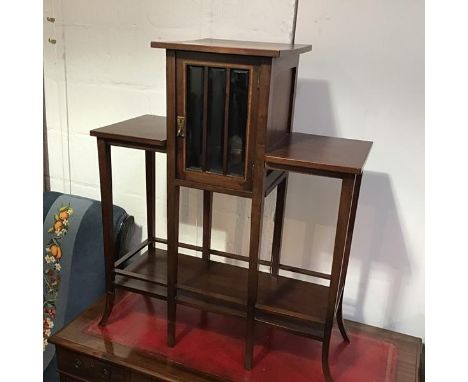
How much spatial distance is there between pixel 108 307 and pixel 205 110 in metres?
0.66

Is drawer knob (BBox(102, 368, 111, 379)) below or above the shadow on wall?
below

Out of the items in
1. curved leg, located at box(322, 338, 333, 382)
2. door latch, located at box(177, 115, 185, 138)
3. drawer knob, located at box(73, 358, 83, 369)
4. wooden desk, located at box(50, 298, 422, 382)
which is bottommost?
drawer knob, located at box(73, 358, 83, 369)

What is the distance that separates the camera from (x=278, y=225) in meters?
1.33

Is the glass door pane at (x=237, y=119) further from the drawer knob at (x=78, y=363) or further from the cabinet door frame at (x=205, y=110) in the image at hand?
the drawer knob at (x=78, y=363)

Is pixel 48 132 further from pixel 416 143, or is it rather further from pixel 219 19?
pixel 416 143

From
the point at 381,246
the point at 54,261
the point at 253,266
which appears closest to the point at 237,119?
Answer: the point at 253,266

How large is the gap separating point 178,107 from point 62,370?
2.77 ft

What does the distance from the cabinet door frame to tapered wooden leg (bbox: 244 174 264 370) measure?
0.04 metres

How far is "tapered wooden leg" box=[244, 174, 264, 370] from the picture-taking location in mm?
1042

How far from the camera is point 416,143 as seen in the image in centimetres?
125

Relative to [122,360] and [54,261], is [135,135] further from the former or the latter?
[54,261]

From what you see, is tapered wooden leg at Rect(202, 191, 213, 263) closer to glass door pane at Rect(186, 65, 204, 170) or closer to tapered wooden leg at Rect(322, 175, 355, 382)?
glass door pane at Rect(186, 65, 204, 170)

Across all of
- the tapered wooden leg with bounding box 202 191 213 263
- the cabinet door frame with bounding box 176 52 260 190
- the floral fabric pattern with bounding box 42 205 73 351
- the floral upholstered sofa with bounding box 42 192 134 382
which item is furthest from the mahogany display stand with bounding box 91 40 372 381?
the floral fabric pattern with bounding box 42 205 73 351

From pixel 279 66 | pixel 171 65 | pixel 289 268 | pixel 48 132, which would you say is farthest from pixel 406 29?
pixel 48 132
